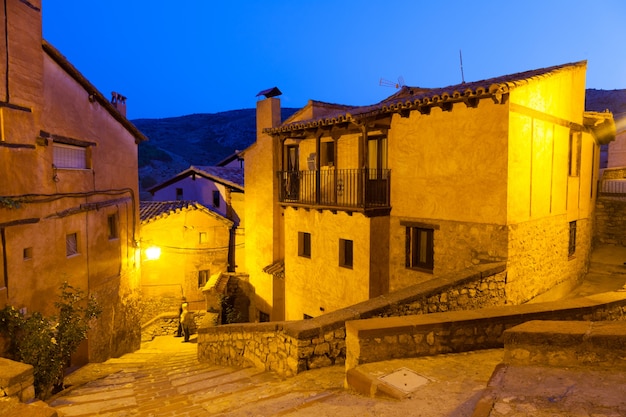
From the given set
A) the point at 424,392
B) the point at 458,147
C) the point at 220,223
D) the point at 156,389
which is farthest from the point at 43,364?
the point at 220,223

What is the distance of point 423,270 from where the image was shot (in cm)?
1147

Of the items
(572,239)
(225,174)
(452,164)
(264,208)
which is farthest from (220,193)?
(572,239)

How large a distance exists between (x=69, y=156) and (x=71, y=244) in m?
2.32

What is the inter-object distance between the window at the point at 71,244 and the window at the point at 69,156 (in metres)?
1.82

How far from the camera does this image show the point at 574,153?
1312cm

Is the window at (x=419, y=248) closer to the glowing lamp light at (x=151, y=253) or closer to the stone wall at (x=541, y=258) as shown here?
the stone wall at (x=541, y=258)

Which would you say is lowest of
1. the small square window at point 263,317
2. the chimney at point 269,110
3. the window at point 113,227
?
the small square window at point 263,317

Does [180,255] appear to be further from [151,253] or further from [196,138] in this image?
[196,138]

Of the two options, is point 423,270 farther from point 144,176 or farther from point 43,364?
point 144,176

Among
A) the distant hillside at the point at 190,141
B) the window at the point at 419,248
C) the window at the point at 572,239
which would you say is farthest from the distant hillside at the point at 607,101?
the distant hillside at the point at 190,141

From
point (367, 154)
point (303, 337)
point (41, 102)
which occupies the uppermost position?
point (41, 102)

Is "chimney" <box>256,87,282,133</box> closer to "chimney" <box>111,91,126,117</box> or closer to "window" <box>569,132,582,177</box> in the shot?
"chimney" <box>111,91,126,117</box>

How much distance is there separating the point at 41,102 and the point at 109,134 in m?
3.81

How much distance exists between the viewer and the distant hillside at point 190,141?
50125mm
